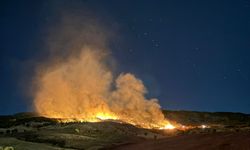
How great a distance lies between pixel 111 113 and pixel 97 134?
37.0 meters

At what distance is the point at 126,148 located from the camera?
34.3 m

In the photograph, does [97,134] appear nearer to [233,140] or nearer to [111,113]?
[233,140]

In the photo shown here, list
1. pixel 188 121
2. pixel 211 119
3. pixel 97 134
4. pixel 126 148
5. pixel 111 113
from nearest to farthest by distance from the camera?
pixel 126 148, pixel 97 134, pixel 111 113, pixel 188 121, pixel 211 119

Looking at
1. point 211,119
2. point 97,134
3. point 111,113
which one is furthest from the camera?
point 211,119

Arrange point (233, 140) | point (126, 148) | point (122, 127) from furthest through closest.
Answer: point (122, 127)
point (126, 148)
point (233, 140)

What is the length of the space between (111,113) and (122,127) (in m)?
28.1

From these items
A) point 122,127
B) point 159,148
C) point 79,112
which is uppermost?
point 79,112

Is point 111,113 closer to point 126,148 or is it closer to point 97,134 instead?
point 97,134

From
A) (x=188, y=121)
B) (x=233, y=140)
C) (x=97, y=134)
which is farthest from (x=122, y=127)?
(x=188, y=121)

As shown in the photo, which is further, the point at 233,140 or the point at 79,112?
the point at 79,112

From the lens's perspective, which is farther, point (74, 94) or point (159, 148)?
point (74, 94)

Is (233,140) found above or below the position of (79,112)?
below

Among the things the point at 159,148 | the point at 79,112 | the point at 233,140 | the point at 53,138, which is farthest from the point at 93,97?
the point at 233,140

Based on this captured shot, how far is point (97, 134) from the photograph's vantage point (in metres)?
51.0
